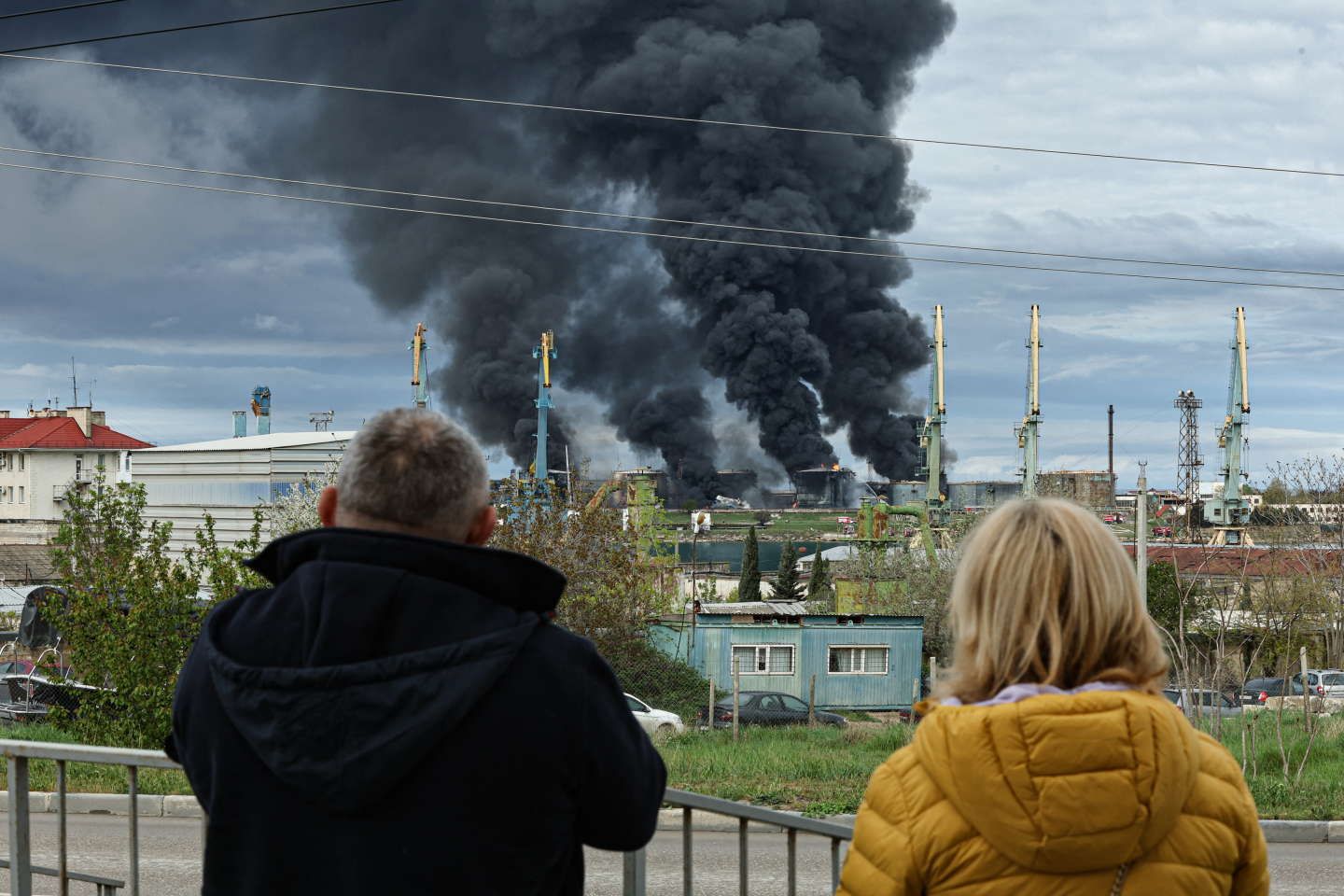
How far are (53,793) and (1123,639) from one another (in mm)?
9249

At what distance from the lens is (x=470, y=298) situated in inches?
3287

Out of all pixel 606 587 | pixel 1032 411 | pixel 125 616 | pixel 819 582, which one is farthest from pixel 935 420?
pixel 125 616


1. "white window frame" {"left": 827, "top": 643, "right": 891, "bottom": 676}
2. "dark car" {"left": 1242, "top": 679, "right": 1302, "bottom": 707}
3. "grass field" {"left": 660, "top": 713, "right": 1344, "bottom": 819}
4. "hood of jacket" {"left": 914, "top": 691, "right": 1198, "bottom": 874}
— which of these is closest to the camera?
"hood of jacket" {"left": 914, "top": 691, "right": 1198, "bottom": 874}

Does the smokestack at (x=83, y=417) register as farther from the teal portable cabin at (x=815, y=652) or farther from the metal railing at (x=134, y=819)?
the metal railing at (x=134, y=819)

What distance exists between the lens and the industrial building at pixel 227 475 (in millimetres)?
34938

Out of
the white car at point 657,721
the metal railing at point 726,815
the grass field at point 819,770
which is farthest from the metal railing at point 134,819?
the white car at point 657,721

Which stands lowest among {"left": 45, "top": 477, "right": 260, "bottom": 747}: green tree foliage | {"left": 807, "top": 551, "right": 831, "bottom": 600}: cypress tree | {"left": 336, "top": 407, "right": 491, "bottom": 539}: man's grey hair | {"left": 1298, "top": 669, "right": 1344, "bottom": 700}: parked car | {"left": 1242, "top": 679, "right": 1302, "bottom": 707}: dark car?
{"left": 807, "top": 551, "right": 831, "bottom": 600}: cypress tree

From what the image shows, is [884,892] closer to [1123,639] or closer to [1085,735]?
[1085,735]

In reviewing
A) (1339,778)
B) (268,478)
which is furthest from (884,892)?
(268,478)

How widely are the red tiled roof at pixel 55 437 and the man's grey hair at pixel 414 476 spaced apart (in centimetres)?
6321

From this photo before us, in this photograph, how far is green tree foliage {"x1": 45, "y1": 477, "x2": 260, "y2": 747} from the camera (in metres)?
11.0

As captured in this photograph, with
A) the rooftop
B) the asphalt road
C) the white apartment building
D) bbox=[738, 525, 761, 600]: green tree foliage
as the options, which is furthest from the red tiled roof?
the asphalt road

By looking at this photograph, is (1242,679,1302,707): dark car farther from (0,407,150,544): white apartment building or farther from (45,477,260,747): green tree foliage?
(0,407,150,544): white apartment building

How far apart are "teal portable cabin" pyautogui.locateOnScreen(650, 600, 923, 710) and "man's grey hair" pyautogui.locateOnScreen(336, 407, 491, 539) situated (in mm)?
20216
